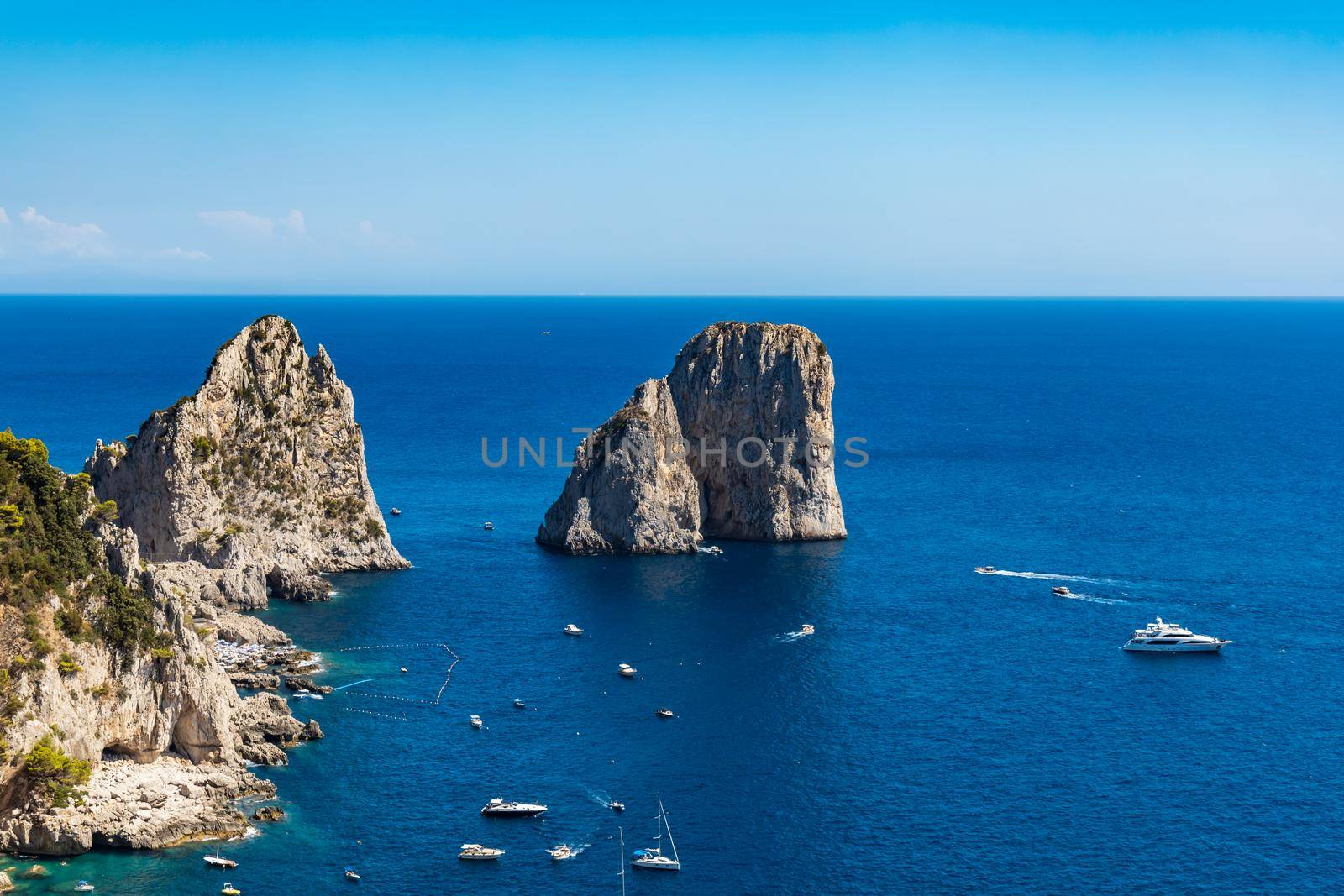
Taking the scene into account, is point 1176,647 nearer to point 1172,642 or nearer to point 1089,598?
point 1172,642

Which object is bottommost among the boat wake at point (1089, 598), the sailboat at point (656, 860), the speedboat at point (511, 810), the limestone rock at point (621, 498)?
the sailboat at point (656, 860)

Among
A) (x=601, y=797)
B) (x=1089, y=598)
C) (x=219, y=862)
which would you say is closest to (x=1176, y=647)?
(x=1089, y=598)

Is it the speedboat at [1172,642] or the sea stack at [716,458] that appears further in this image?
the sea stack at [716,458]

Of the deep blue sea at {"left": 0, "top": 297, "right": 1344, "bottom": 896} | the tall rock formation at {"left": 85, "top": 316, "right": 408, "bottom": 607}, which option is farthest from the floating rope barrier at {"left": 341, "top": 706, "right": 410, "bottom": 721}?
the tall rock formation at {"left": 85, "top": 316, "right": 408, "bottom": 607}

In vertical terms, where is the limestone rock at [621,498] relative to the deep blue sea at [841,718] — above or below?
above

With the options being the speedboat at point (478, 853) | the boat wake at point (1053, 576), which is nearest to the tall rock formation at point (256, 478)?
the speedboat at point (478, 853)

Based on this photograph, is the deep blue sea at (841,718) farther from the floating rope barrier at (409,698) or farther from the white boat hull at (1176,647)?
the white boat hull at (1176,647)

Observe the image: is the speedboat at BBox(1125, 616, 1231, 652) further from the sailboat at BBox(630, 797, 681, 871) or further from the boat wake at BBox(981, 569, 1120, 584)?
the sailboat at BBox(630, 797, 681, 871)

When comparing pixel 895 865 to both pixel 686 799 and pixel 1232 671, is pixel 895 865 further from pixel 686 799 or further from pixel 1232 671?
pixel 1232 671
